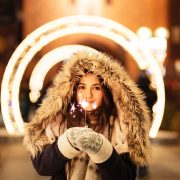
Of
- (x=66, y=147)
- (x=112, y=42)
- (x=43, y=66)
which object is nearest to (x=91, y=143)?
(x=66, y=147)

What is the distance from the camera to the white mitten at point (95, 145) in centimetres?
298

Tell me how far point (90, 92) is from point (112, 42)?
10.2 meters

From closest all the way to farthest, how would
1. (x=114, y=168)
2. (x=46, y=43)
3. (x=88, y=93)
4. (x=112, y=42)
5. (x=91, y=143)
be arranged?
(x=91, y=143), (x=114, y=168), (x=88, y=93), (x=46, y=43), (x=112, y=42)

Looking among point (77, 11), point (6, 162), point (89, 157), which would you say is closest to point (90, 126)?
point (89, 157)

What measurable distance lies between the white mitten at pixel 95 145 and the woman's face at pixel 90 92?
31 centimetres

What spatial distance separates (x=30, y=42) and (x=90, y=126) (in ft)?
3.83

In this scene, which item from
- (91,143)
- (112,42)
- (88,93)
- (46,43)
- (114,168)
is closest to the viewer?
(91,143)

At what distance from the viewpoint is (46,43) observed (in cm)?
447

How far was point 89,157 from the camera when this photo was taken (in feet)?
10.8

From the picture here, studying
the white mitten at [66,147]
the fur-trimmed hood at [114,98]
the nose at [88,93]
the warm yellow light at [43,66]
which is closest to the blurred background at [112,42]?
the warm yellow light at [43,66]

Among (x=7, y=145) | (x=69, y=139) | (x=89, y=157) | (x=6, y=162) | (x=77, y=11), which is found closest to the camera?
(x=69, y=139)

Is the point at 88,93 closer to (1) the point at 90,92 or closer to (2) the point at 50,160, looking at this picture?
(1) the point at 90,92

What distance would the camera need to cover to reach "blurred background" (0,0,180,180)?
1015 cm

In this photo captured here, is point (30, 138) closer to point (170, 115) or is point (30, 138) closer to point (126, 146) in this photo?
point (126, 146)
